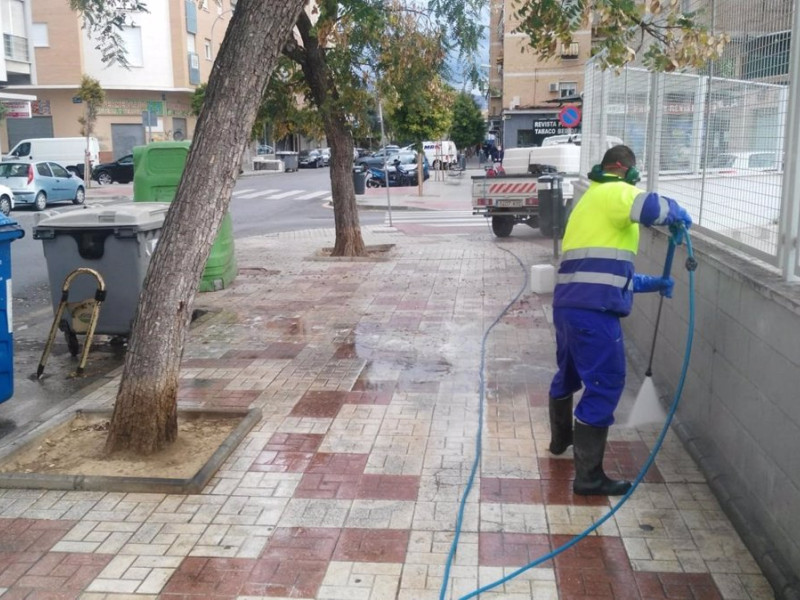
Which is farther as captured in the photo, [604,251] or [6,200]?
[6,200]

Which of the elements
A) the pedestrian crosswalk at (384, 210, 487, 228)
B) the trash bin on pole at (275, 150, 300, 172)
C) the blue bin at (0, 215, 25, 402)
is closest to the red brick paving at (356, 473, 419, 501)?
the blue bin at (0, 215, 25, 402)

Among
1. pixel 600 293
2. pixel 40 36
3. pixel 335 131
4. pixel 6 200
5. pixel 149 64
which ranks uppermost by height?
pixel 40 36

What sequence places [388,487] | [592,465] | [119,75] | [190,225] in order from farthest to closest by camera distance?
[119,75], [190,225], [388,487], [592,465]

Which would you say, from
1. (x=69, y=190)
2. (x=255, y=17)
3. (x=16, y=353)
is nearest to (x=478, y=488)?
(x=255, y=17)

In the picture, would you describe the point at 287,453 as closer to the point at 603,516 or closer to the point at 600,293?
the point at 603,516

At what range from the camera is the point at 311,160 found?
56.4 metres

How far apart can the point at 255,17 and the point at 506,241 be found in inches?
466

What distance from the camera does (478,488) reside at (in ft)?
15.6

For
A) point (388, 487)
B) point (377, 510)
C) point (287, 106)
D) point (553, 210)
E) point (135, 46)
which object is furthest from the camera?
point (135, 46)

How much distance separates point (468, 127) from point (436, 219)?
35.6 m

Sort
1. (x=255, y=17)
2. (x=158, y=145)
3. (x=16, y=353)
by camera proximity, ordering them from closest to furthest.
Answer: (x=255, y=17)
(x=16, y=353)
(x=158, y=145)

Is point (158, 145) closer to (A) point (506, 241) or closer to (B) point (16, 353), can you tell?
(B) point (16, 353)

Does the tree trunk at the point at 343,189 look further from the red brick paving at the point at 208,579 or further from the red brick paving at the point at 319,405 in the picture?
the red brick paving at the point at 208,579

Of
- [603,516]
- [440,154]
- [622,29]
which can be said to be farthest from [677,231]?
[440,154]
